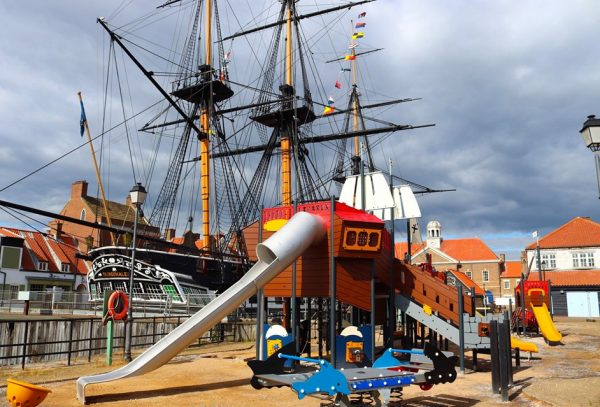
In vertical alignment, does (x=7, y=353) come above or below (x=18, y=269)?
below

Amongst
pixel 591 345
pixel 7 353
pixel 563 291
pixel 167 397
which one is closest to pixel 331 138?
pixel 563 291

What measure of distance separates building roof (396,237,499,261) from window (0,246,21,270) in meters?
48.3

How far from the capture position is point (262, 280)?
1066 centimetres

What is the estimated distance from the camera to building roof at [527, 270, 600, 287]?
145ft

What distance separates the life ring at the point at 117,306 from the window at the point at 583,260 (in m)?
46.0

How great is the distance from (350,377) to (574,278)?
1773 inches

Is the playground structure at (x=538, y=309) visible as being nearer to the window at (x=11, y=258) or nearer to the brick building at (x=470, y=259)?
the brick building at (x=470, y=259)

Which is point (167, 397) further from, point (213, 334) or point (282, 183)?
point (282, 183)

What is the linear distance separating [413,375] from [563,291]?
4350cm

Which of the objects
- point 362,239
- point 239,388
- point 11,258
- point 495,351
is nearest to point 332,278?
point 362,239

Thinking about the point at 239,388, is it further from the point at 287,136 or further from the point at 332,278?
the point at 287,136

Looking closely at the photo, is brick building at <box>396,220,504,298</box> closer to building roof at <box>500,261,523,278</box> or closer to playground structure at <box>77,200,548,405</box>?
building roof at <box>500,261,523,278</box>

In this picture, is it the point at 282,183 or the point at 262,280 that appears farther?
the point at 282,183

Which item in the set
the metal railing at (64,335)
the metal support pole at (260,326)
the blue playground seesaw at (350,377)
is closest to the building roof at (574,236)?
the metal railing at (64,335)
